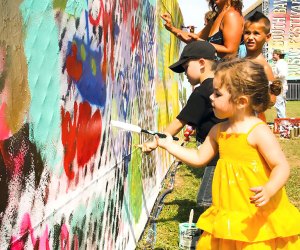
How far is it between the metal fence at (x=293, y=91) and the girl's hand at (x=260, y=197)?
88.4ft

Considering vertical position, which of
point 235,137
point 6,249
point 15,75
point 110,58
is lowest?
point 6,249

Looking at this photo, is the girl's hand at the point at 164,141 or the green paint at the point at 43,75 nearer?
the green paint at the point at 43,75

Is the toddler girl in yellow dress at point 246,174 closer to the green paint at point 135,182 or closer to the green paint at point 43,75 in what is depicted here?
the green paint at point 43,75

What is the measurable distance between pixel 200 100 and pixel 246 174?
0.85m

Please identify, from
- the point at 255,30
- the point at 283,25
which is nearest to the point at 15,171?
the point at 255,30

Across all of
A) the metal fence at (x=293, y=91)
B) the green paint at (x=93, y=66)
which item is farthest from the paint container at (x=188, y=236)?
the metal fence at (x=293, y=91)

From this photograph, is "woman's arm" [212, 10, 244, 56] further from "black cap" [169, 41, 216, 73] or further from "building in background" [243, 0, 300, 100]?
"building in background" [243, 0, 300, 100]

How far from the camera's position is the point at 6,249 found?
1.52 meters

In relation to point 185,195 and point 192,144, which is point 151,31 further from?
point 192,144

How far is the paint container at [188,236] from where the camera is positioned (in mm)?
3851

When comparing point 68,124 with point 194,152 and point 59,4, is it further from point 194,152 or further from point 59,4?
point 194,152

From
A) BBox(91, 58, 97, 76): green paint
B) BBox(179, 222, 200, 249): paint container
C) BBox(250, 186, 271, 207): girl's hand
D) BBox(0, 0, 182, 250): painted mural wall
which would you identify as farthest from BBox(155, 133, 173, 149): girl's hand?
BBox(179, 222, 200, 249): paint container

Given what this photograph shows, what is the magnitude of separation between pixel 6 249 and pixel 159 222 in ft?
11.3

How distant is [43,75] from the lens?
71.6 inches
